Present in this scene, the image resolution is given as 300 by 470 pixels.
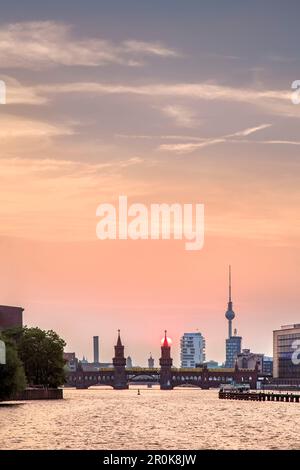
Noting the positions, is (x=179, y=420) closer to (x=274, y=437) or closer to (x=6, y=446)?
(x=274, y=437)

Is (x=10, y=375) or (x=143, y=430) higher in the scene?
(x=10, y=375)

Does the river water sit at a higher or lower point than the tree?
lower

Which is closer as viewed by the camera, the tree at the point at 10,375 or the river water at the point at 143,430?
the river water at the point at 143,430

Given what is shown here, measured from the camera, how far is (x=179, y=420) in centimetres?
16400

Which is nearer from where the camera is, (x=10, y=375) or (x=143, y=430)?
(x=143, y=430)

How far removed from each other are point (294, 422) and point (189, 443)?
49385 millimetres

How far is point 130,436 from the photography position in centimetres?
12481

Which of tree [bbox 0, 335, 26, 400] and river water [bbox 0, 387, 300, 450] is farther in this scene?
tree [bbox 0, 335, 26, 400]

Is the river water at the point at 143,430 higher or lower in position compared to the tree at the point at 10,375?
lower
